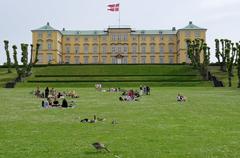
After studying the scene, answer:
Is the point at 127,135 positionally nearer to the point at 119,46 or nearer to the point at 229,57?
the point at 229,57

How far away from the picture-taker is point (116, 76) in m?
67.9

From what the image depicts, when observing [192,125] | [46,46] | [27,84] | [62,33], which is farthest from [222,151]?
[62,33]

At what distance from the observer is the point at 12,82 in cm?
5884

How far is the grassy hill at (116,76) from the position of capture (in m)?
59.3

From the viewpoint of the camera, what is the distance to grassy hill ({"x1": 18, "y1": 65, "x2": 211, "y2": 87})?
59.3 meters

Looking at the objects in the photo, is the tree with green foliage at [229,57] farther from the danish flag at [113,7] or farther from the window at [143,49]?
the window at [143,49]

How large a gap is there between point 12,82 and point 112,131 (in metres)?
44.4

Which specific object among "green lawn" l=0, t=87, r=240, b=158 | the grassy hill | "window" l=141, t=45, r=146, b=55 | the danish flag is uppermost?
the danish flag

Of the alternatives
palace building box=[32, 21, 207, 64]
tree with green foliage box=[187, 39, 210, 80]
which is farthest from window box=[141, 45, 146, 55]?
tree with green foliage box=[187, 39, 210, 80]

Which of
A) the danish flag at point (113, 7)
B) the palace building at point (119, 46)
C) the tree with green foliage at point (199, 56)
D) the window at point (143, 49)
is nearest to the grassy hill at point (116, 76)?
the tree with green foliage at point (199, 56)

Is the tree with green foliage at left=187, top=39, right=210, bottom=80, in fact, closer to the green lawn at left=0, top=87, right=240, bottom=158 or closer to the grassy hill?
the grassy hill

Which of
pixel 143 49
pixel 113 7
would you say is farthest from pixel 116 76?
pixel 143 49

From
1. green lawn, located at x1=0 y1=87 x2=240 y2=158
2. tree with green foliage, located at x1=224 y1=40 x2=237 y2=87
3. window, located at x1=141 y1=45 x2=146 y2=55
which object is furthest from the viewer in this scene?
window, located at x1=141 y1=45 x2=146 y2=55

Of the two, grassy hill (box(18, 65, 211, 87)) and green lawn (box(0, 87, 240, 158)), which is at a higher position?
grassy hill (box(18, 65, 211, 87))
